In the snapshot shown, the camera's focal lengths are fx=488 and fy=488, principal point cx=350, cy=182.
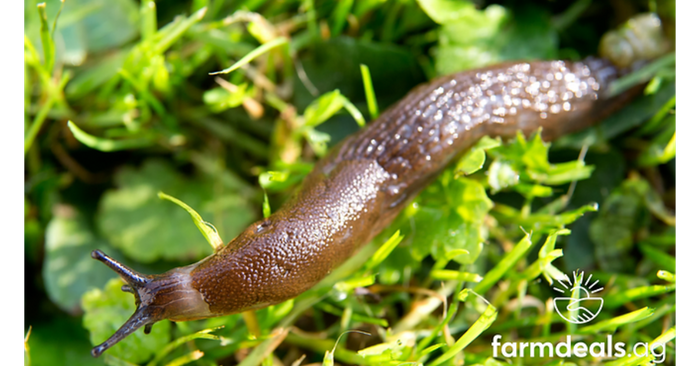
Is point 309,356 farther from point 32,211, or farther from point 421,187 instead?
point 32,211

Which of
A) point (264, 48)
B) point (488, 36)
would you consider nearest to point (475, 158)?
point (488, 36)

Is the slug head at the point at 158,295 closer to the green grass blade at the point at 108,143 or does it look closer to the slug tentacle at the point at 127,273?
the slug tentacle at the point at 127,273

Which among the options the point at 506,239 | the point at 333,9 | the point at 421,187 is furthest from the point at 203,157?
the point at 506,239

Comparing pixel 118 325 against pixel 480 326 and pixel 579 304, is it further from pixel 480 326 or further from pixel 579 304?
pixel 579 304

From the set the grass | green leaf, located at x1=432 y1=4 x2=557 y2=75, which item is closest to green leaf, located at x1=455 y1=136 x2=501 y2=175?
the grass

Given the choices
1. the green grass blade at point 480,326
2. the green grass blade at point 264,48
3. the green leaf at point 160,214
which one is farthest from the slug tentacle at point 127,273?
the green grass blade at point 480,326

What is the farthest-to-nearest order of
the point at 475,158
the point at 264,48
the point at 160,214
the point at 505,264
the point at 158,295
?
1. the point at 160,214
2. the point at 264,48
3. the point at 475,158
4. the point at 505,264
5. the point at 158,295
